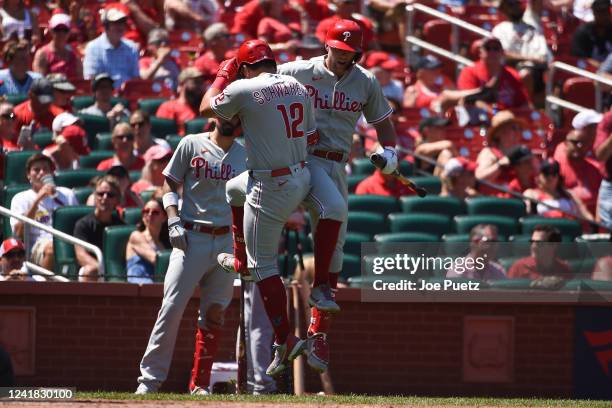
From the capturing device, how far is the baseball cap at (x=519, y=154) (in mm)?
14297

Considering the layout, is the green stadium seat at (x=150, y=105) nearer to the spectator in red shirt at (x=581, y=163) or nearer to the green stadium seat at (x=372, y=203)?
the green stadium seat at (x=372, y=203)

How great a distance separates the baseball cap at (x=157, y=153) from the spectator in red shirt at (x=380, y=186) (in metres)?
1.90

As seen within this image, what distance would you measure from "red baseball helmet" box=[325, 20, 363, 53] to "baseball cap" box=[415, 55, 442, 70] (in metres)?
7.82

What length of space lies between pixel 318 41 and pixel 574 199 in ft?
11.2

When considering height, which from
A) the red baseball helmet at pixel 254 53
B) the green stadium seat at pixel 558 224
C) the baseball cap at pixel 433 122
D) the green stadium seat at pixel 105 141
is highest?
the red baseball helmet at pixel 254 53

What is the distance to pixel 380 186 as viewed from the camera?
13570 millimetres

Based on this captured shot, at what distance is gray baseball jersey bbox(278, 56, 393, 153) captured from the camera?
29.2ft

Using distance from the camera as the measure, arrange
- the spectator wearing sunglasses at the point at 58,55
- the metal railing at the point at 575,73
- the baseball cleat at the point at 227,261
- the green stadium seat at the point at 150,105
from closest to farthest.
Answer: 1. the baseball cleat at the point at 227,261
2. the green stadium seat at the point at 150,105
3. the spectator wearing sunglasses at the point at 58,55
4. the metal railing at the point at 575,73

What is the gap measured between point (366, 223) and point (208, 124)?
1806mm

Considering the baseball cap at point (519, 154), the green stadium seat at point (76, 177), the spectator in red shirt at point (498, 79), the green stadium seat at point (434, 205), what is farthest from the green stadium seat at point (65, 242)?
the spectator in red shirt at point (498, 79)

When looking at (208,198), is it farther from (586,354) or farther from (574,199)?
(574,199)

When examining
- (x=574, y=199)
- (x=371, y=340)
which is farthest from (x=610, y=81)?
(x=371, y=340)

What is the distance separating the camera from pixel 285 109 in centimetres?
843

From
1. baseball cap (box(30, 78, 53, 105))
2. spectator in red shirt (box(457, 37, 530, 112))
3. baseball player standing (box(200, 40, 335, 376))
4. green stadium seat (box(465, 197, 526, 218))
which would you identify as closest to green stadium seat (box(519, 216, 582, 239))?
green stadium seat (box(465, 197, 526, 218))
